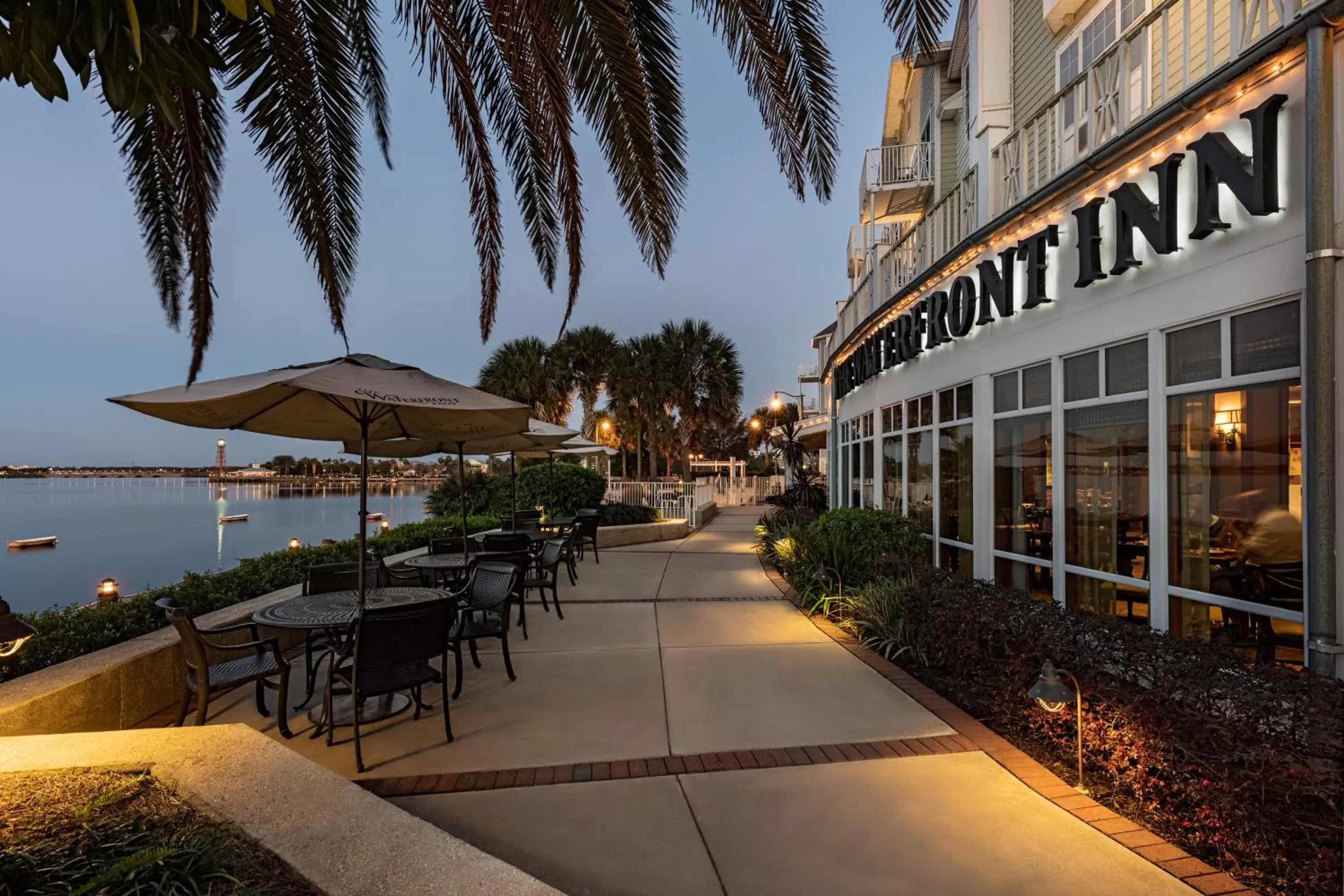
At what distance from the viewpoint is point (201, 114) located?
157 inches

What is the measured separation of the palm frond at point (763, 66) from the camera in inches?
138

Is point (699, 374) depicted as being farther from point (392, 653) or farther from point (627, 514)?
point (392, 653)

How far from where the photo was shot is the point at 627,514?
59.3 ft

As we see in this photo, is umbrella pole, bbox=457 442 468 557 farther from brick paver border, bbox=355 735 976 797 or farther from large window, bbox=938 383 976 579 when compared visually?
large window, bbox=938 383 976 579

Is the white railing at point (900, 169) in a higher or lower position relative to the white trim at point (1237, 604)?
higher

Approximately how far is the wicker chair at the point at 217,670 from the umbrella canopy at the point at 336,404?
1284 millimetres

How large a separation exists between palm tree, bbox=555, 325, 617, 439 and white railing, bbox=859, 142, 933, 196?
16.9m

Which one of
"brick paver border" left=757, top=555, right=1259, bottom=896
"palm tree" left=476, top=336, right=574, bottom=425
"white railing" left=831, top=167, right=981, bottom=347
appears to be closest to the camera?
"brick paver border" left=757, top=555, right=1259, bottom=896

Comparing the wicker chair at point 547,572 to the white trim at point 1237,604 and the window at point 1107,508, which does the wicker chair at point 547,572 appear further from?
the white trim at point 1237,604

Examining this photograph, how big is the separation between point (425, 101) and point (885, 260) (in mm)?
8277

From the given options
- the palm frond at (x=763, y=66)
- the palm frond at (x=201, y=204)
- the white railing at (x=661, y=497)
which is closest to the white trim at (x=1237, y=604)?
the palm frond at (x=763, y=66)

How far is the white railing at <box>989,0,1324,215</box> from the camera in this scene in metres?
4.55

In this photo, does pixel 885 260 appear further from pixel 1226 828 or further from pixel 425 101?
pixel 1226 828

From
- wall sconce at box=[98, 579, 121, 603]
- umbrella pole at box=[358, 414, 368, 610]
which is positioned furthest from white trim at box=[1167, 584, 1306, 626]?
wall sconce at box=[98, 579, 121, 603]
